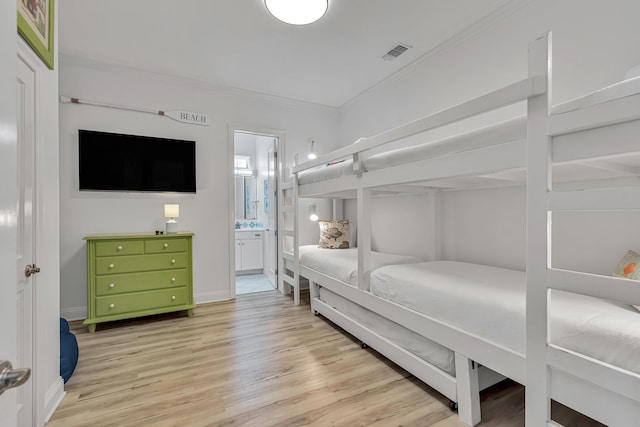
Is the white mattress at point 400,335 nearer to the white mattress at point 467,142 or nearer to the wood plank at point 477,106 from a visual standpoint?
the white mattress at point 467,142

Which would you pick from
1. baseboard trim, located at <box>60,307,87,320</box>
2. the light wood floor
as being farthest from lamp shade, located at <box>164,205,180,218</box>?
baseboard trim, located at <box>60,307,87,320</box>

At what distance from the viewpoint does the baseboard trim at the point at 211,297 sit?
3393 millimetres

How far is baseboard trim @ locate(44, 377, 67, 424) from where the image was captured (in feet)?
4.91

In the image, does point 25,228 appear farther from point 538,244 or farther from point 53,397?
point 538,244

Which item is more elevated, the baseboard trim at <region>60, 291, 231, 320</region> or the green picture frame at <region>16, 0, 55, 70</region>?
the green picture frame at <region>16, 0, 55, 70</region>

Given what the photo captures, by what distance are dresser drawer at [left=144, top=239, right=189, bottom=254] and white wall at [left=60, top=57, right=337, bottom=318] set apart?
0.41m

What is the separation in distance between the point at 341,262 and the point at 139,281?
1942 mm

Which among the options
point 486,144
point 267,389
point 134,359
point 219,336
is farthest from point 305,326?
point 486,144

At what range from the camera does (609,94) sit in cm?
93

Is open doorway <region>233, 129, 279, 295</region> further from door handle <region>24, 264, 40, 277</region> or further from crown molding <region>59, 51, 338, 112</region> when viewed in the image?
door handle <region>24, 264, 40, 277</region>

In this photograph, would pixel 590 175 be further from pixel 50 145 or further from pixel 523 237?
pixel 50 145

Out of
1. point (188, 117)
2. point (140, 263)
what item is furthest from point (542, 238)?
point (188, 117)

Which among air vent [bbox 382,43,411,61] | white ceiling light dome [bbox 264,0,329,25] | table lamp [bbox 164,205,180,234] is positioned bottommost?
table lamp [bbox 164,205,180,234]

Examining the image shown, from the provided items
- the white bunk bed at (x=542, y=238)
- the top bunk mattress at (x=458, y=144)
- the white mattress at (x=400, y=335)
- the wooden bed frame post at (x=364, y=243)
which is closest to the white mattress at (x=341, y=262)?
the wooden bed frame post at (x=364, y=243)
